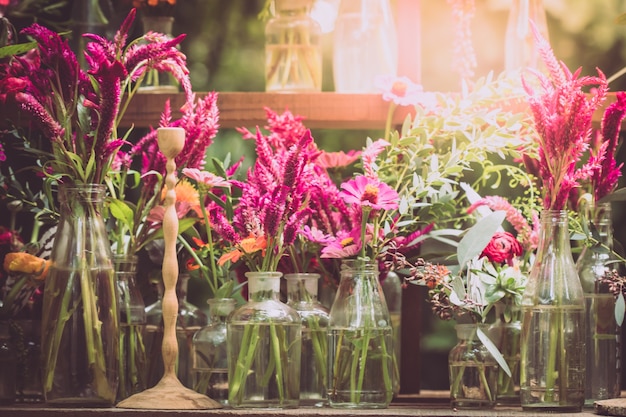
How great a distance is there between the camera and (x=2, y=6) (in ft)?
6.46

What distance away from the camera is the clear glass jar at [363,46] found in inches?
69.6

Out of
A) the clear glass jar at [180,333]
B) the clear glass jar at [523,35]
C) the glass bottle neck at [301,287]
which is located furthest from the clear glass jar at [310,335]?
the clear glass jar at [523,35]

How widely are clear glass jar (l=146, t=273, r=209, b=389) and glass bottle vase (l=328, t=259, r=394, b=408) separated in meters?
0.24

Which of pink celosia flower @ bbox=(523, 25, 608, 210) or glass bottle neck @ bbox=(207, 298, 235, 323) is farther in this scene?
glass bottle neck @ bbox=(207, 298, 235, 323)

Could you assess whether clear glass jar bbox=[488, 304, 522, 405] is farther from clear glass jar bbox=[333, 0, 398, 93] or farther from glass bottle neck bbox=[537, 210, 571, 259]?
clear glass jar bbox=[333, 0, 398, 93]

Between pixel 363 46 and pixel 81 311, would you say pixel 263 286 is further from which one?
pixel 363 46

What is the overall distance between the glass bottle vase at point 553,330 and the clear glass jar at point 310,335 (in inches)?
10.9

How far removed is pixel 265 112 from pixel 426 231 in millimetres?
323

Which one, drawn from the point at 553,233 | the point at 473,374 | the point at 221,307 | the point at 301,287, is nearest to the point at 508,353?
the point at 473,374

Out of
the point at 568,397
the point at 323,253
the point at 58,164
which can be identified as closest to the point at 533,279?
the point at 568,397

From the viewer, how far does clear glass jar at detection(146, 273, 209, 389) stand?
1543 millimetres

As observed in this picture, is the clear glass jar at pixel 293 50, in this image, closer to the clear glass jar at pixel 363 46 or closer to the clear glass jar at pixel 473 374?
the clear glass jar at pixel 363 46

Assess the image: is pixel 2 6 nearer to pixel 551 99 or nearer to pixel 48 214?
pixel 48 214

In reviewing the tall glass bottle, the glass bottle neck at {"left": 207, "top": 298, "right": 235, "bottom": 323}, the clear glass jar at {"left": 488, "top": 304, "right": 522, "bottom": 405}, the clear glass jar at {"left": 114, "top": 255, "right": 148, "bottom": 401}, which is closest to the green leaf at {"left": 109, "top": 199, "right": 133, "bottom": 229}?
the clear glass jar at {"left": 114, "top": 255, "right": 148, "bottom": 401}
